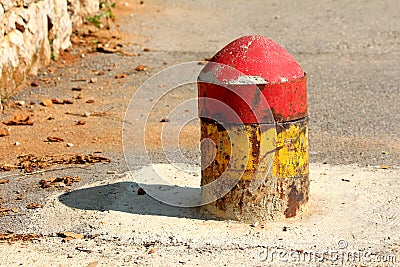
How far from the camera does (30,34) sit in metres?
8.58

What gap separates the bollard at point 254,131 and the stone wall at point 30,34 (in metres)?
3.70

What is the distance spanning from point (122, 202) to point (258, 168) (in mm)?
1149

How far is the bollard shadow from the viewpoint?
5.11 meters

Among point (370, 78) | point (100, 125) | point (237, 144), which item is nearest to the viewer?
point (237, 144)

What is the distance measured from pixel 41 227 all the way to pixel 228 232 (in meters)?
1.27

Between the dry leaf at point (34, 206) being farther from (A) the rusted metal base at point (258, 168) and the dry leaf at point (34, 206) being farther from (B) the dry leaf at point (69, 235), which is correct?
(A) the rusted metal base at point (258, 168)

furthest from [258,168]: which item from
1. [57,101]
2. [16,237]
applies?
[57,101]

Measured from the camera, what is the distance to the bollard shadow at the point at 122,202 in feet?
16.8

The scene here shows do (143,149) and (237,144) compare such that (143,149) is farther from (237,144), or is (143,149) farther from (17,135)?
(237,144)

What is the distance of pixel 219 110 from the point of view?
15.4 feet

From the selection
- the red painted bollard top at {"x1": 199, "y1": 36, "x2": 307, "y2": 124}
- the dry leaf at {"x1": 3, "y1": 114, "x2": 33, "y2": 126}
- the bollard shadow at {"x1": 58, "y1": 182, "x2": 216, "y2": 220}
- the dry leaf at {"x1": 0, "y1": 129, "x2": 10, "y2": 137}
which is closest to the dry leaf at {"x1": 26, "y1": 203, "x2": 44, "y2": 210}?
Result: the bollard shadow at {"x1": 58, "y1": 182, "x2": 216, "y2": 220}

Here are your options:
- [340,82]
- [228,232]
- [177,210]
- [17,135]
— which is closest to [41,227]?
[177,210]

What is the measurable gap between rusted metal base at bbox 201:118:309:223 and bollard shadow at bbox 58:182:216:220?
28cm

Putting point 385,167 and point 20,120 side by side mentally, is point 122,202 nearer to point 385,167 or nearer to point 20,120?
point 385,167
